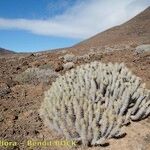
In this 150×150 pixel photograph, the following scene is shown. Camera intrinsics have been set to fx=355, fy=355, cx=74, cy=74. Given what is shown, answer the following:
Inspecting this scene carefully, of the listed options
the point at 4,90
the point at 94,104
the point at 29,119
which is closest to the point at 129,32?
the point at 4,90

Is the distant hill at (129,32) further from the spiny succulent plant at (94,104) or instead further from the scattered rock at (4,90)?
the spiny succulent plant at (94,104)

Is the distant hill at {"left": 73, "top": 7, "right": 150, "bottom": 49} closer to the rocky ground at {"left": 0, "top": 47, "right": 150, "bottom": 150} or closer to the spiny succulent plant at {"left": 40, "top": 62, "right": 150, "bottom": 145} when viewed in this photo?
the rocky ground at {"left": 0, "top": 47, "right": 150, "bottom": 150}

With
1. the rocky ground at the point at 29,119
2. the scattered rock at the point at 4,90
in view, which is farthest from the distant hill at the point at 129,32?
the scattered rock at the point at 4,90

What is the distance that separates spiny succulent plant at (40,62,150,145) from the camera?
18.2ft

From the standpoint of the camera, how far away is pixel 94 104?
5.97 meters

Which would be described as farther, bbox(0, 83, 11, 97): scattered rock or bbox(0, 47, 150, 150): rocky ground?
bbox(0, 83, 11, 97): scattered rock

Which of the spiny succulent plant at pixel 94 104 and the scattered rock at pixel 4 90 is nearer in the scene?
the spiny succulent plant at pixel 94 104

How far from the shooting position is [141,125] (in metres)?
6.29

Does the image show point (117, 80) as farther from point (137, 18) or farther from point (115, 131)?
point (137, 18)

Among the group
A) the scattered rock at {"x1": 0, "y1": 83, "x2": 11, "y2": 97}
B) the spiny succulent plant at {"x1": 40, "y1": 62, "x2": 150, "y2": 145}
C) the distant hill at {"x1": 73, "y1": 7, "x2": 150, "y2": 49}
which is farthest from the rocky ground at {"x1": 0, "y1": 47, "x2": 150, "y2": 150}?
the distant hill at {"x1": 73, "y1": 7, "x2": 150, "y2": 49}

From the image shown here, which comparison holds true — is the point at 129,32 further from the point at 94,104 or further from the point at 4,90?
the point at 94,104

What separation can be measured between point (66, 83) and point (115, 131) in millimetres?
1488

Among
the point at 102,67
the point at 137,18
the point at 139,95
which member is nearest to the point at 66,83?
the point at 102,67

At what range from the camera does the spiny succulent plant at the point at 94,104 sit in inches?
218
